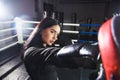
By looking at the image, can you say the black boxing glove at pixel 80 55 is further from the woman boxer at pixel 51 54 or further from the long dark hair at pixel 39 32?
the long dark hair at pixel 39 32

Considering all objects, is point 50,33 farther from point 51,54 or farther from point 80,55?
point 80,55

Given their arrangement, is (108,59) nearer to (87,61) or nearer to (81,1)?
(87,61)

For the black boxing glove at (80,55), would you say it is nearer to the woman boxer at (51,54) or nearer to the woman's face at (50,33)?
the woman boxer at (51,54)

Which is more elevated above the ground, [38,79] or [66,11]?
[66,11]

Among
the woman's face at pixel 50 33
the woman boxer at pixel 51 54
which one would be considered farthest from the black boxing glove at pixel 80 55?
the woman's face at pixel 50 33

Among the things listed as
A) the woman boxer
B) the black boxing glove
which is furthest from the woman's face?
the black boxing glove

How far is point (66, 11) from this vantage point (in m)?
10.1

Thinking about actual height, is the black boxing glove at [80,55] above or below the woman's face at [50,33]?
below

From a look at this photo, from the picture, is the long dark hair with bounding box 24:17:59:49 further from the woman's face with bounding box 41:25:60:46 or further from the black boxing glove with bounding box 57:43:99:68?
the black boxing glove with bounding box 57:43:99:68

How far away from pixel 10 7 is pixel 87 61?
6.39m

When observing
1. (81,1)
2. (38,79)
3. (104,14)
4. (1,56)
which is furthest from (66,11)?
(38,79)

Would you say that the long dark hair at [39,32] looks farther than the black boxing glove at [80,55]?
Yes

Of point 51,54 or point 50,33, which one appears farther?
point 50,33

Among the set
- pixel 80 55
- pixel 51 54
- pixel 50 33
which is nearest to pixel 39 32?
pixel 50 33
